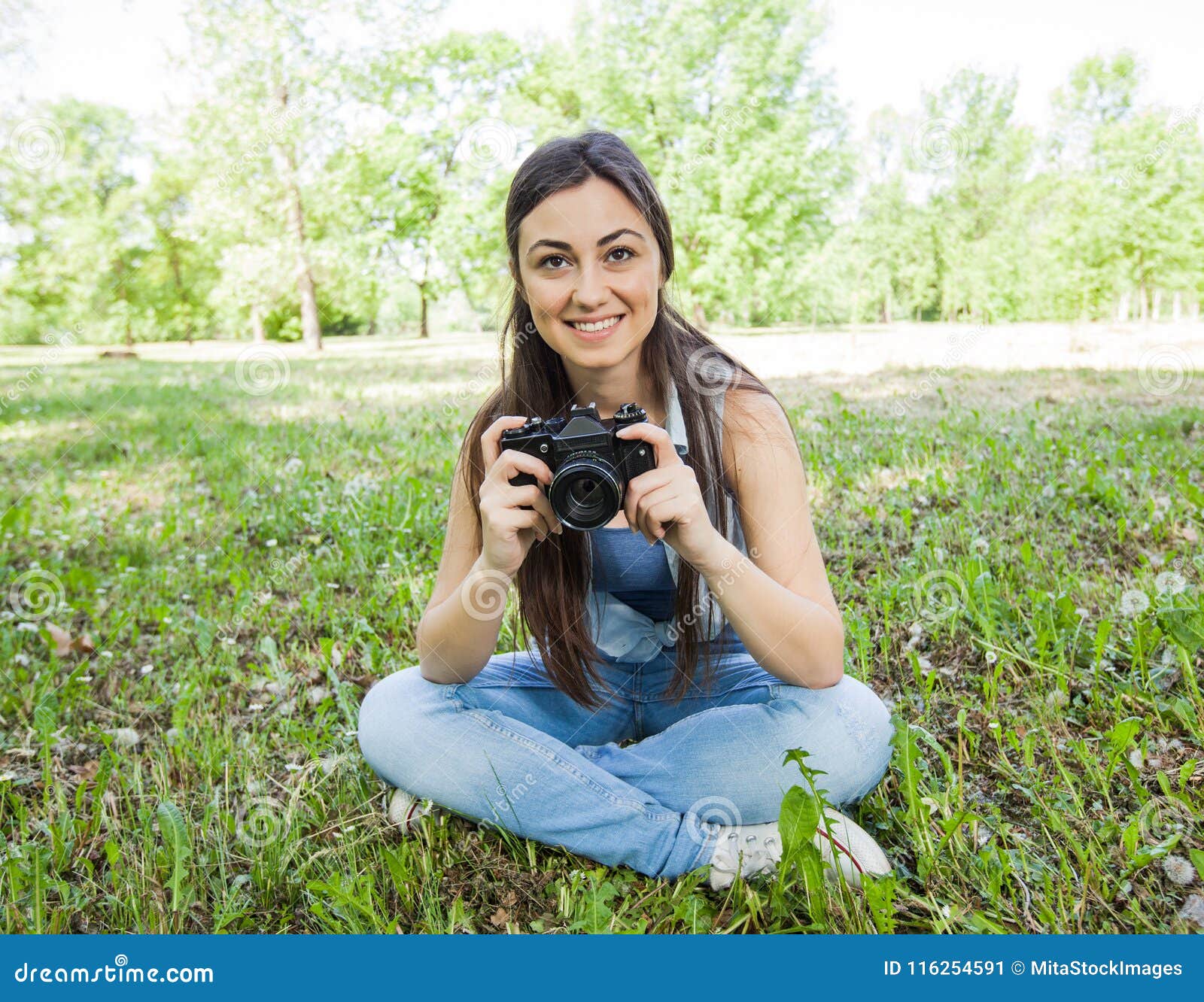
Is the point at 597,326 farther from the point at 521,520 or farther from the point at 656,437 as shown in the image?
the point at 521,520

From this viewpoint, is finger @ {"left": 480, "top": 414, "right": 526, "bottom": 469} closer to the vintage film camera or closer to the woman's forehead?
the vintage film camera

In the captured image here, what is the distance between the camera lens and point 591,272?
1.96 metres

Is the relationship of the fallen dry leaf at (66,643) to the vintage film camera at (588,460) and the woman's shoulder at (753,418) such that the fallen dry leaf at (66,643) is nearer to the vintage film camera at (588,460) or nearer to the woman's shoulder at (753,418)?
the vintage film camera at (588,460)

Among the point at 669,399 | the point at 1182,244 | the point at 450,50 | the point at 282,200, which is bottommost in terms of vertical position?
the point at 669,399

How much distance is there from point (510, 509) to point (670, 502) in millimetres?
345

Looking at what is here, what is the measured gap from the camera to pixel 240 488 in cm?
488

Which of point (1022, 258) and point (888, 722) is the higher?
point (1022, 258)

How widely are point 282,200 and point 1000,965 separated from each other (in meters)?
19.5

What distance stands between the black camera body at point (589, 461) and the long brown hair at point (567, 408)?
12.3 inches

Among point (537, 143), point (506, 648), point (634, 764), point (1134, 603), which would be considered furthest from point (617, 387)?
point (537, 143)

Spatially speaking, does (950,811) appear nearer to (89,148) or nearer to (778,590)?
(778,590)

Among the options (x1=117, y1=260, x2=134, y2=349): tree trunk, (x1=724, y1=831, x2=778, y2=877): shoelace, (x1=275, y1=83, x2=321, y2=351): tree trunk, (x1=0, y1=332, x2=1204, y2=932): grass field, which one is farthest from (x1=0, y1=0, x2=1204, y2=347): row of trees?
(x1=724, y1=831, x2=778, y2=877): shoelace

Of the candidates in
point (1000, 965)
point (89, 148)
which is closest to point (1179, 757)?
point (1000, 965)

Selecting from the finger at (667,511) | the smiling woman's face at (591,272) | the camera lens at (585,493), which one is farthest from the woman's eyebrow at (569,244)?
the finger at (667,511)
